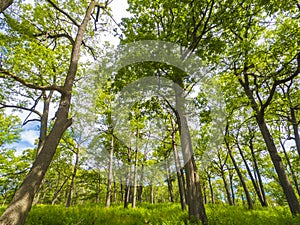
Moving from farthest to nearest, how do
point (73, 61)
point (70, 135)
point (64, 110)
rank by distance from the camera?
point (70, 135), point (73, 61), point (64, 110)

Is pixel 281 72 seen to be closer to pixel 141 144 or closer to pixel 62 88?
pixel 62 88

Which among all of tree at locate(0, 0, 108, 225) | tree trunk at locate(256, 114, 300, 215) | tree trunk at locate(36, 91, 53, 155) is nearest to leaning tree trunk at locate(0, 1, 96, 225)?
tree at locate(0, 0, 108, 225)

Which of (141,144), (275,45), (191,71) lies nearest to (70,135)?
(141,144)

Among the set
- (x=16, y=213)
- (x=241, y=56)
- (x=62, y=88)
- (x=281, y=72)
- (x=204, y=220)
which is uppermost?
(x=241, y=56)

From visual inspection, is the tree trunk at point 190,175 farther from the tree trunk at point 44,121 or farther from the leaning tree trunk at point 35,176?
the tree trunk at point 44,121

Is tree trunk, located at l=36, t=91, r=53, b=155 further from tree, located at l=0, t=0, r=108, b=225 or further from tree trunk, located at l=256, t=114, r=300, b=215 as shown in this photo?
tree trunk, located at l=256, t=114, r=300, b=215

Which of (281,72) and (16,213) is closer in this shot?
(16,213)

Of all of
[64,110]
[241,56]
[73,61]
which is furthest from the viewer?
[241,56]

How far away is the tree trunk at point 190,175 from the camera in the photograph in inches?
271

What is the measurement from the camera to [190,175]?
7.48m

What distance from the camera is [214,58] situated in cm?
786

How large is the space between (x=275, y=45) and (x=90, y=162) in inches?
773

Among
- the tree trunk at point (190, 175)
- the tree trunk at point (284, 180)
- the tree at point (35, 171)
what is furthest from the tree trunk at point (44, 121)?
the tree trunk at point (284, 180)

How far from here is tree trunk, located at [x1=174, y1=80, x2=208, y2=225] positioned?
688 cm
